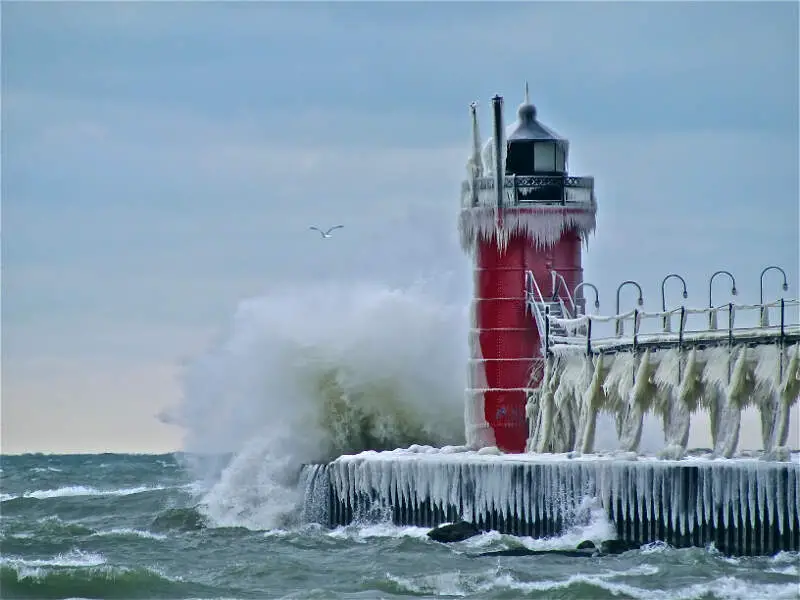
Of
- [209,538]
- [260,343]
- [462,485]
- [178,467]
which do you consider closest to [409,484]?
[462,485]

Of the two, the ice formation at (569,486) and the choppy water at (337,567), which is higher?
the ice formation at (569,486)

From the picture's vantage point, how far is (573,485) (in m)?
46.6

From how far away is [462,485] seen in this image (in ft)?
159

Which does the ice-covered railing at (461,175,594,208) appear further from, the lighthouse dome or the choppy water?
the choppy water

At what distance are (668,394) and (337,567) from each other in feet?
25.9

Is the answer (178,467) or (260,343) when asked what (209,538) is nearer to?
(260,343)

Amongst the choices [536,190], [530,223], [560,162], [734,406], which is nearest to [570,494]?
[734,406]

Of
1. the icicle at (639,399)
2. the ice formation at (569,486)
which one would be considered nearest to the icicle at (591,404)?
the ice formation at (569,486)

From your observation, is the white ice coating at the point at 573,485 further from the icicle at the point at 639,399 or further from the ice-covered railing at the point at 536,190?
the ice-covered railing at the point at 536,190

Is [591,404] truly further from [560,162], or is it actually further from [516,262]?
[560,162]

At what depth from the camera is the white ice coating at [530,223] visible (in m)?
52.0

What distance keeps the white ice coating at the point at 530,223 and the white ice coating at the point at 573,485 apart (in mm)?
5154

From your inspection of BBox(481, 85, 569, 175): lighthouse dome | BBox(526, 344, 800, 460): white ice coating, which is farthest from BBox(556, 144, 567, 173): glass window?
BBox(526, 344, 800, 460): white ice coating

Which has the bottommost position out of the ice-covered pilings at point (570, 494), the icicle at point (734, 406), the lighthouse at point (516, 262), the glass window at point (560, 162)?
the ice-covered pilings at point (570, 494)
